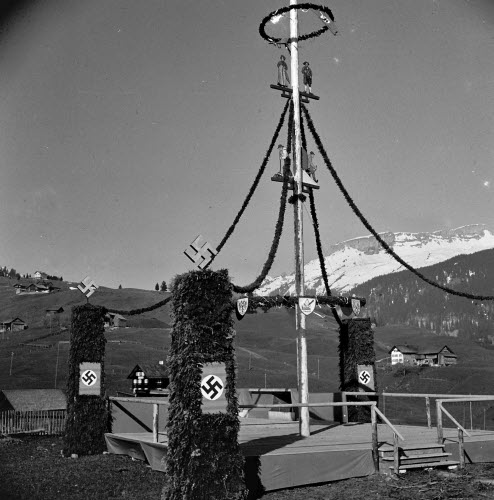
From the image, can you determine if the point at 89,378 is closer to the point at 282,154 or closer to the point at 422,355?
the point at 282,154

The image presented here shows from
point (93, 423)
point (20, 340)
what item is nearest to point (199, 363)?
point (93, 423)

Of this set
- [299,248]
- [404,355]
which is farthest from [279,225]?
[404,355]

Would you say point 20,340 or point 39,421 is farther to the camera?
point 20,340

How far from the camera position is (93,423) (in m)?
17.2

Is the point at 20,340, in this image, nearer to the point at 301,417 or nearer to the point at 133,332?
the point at 133,332

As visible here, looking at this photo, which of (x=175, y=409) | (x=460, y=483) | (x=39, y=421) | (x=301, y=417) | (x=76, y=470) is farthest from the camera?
(x=39, y=421)

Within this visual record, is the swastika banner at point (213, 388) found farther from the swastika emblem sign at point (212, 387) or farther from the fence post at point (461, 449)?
the fence post at point (461, 449)

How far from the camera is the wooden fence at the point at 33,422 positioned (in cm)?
2368

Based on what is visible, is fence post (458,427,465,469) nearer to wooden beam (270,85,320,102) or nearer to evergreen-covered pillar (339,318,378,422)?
evergreen-covered pillar (339,318,378,422)

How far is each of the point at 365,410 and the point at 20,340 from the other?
364 ft

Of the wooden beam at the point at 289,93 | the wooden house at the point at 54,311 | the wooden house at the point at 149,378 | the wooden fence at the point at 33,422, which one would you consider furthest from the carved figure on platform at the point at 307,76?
the wooden house at the point at 54,311

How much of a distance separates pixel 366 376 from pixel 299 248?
6.08 meters

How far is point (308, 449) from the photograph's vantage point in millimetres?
12625

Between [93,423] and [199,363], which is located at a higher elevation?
[199,363]
